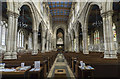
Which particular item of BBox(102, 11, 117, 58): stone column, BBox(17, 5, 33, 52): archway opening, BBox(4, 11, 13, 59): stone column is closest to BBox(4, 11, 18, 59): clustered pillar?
BBox(4, 11, 13, 59): stone column

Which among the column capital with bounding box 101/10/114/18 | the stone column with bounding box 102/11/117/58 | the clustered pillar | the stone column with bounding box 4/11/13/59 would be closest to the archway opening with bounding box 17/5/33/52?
the clustered pillar

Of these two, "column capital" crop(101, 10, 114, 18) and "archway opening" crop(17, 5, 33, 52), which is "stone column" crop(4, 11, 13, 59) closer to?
"archway opening" crop(17, 5, 33, 52)

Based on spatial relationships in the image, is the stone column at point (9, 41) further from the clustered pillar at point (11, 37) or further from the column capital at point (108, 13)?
the column capital at point (108, 13)

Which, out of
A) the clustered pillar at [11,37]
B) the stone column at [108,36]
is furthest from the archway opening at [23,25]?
the stone column at [108,36]

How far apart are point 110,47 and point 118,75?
304 cm

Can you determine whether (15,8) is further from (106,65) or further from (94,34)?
(94,34)

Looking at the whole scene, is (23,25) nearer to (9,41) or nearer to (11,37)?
(11,37)

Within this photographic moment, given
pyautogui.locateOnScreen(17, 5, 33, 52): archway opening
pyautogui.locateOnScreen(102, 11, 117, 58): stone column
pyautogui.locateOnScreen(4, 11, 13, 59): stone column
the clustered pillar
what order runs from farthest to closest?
pyautogui.locateOnScreen(17, 5, 33, 52): archway opening
pyautogui.locateOnScreen(102, 11, 117, 58): stone column
the clustered pillar
pyautogui.locateOnScreen(4, 11, 13, 59): stone column

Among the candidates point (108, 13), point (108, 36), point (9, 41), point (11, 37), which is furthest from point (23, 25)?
point (108, 36)

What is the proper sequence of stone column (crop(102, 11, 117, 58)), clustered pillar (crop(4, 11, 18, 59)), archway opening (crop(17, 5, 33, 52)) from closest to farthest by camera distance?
clustered pillar (crop(4, 11, 18, 59)) → stone column (crop(102, 11, 117, 58)) → archway opening (crop(17, 5, 33, 52))

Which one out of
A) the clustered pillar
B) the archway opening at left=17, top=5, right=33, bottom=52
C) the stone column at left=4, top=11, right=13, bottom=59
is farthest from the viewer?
the archway opening at left=17, top=5, right=33, bottom=52

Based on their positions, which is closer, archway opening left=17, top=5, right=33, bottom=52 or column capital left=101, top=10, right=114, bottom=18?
column capital left=101, top=10, right=114, bottom=18

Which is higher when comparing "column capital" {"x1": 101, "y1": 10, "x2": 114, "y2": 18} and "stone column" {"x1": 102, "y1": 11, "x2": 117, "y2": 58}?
"column capital" {"x1": 101, "y1": 10, "x2": 114, "y2": 18}

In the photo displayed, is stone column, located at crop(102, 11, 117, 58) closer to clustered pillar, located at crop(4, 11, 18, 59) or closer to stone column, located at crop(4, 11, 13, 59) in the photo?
clustered pillar, located at crop(4, 11, 18, 59)
